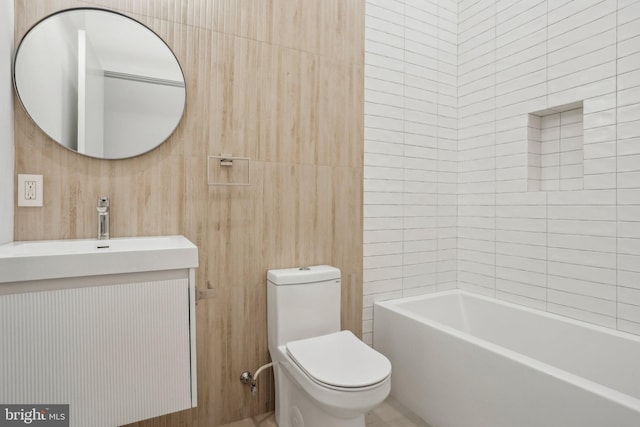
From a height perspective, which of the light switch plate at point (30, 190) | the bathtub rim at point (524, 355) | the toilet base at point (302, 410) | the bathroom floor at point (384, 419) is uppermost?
the light switch plate at point (30, 190)

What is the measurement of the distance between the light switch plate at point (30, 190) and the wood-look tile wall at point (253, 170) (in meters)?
0.02

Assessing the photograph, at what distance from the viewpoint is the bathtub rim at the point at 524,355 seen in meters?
1.17

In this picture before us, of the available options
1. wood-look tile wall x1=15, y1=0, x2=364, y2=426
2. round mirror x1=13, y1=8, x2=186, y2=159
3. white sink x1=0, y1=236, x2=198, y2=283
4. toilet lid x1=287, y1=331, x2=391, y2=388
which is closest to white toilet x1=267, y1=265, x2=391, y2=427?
toilet lid x1=287, y1=331, x2=391, y2=388

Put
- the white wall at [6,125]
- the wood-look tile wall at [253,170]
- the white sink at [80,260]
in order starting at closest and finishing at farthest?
the white sink at [80,260], the white wall at [6,125], the wood-look tile wall at [253,170]

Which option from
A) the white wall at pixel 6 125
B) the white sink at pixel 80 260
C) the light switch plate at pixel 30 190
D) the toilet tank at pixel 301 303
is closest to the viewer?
the white sink at pixel 80 260

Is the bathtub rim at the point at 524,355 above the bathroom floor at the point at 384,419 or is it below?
above

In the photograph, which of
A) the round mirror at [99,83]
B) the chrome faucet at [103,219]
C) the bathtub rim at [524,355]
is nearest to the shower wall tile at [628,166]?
the bathtub rim at [524,355]

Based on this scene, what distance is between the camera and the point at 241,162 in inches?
71.2

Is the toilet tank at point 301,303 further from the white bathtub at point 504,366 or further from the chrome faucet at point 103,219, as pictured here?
the chrome faucet at point 103,219

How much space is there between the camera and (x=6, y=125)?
4.36 ft

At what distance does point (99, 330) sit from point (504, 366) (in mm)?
1559

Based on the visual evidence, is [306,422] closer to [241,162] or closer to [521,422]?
[521,422]

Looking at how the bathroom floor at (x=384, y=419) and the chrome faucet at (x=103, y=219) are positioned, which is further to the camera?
the bathroom floor at (x=384, y=419)

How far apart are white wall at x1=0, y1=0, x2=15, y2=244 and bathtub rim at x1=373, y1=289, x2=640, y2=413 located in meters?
1.85
